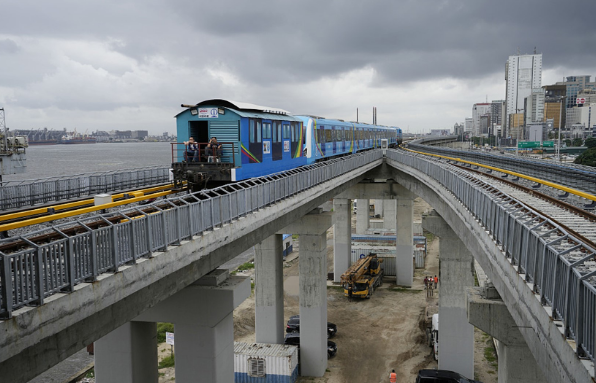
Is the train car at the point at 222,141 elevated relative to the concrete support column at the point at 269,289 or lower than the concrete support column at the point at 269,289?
elevated

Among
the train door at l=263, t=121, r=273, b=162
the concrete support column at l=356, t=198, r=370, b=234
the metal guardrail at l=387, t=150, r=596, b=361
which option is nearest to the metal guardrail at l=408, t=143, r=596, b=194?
the metal guardrail at l=387, t=150, r=596, b=361

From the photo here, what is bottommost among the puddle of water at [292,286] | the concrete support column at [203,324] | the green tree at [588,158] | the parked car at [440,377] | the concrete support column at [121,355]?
the puddle of water at [292,286]

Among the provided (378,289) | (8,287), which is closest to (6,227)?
(8,287)

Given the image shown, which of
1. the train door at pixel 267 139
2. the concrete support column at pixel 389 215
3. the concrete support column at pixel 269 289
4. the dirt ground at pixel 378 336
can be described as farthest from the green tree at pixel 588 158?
the train door at pixel 267 139

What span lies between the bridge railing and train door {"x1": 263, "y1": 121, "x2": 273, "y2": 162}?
19.8 feet

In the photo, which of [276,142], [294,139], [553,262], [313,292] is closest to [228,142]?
[276,142]

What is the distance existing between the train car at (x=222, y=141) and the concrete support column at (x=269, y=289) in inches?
333

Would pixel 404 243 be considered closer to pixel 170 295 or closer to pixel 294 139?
pixel 294 139

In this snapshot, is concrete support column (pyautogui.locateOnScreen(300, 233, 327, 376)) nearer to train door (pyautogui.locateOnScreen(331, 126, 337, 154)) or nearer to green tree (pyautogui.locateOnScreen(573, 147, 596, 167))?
train door (pyautogui.locateOnScreen(331, 126, 337, 154))

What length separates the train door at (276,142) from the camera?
76.8 feet

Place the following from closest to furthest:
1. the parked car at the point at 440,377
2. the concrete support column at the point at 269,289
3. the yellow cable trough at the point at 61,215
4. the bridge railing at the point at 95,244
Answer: the bridge railing at the point at 95,244
the yellow cable trough at the point at 61,215
the parked car at the point at 440,377
the concrete support column at the point at 269,289

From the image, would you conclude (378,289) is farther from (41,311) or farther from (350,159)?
(41,311)

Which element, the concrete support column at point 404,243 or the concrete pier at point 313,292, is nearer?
the concrete pier at point 313,292

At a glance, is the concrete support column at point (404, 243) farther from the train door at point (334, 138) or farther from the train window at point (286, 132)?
the train window at point (286, 132)
